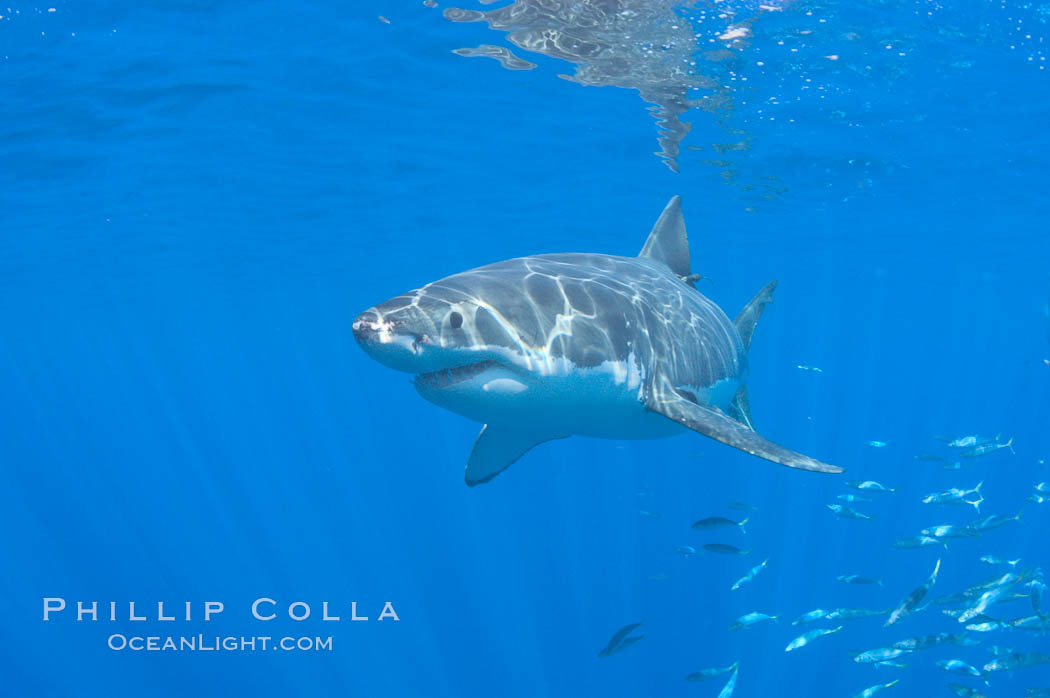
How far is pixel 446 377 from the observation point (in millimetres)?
3408

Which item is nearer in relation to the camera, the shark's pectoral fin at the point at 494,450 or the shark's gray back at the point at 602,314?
the shark's gray back at the point at 602,314

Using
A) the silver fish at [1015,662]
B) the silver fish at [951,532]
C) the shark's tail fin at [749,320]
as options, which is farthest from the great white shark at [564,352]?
the silver fish at [951,532]

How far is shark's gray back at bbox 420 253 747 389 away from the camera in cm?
367

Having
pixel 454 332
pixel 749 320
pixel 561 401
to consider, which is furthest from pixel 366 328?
pixel 749 320

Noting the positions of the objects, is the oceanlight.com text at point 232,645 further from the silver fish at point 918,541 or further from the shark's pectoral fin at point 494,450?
the shark's pectoral fin at point 494,450

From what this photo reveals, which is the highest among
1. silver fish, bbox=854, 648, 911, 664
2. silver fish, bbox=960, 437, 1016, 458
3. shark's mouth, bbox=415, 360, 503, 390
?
shark's mouth, bbox=415, 360, 503, 390

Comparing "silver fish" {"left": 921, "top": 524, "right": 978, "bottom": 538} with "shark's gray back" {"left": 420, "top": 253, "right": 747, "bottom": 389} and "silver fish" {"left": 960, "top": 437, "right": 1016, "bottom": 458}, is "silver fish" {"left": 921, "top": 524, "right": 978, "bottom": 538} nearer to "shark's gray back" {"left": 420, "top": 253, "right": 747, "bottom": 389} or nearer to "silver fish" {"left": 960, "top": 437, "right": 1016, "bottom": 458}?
"silver fish" {"left": 960, "top": 437, "right": 1016, "bottom": 458}

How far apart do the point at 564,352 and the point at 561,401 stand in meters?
0.35

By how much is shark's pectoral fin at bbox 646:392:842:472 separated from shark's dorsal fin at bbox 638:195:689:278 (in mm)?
2632

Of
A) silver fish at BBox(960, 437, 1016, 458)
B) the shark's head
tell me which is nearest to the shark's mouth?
the shark's head

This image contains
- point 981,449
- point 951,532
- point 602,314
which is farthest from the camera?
point 981,449

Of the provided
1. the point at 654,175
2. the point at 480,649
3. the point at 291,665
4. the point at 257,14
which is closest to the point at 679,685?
the point at 480,649

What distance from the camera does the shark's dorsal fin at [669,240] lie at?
6898 mm

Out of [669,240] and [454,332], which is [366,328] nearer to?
[454,332]
